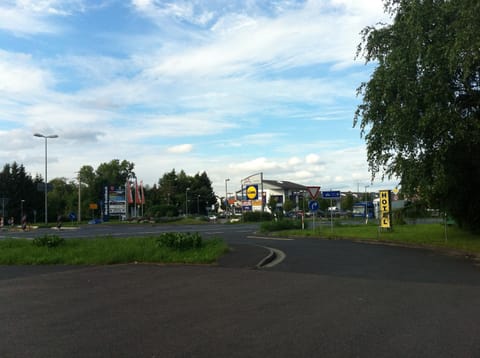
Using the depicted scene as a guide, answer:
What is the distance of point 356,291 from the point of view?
9750 millimetres

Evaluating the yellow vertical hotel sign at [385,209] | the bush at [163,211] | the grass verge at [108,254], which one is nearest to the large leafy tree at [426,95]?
the grass verge at [108,254]

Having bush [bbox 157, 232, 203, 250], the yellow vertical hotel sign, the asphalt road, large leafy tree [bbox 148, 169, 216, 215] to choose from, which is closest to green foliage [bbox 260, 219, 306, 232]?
the yellow vertical hotel sign

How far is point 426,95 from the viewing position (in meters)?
16.3

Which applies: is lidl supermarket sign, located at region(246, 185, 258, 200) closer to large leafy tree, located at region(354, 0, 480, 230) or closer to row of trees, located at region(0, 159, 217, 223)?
large leafy tree, located at region(354, 0, 480, 230)

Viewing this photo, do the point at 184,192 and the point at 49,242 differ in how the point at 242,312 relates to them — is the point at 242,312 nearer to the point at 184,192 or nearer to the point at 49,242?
the point at 49,242

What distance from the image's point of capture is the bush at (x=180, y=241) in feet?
54.0

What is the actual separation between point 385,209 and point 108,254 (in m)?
18.9

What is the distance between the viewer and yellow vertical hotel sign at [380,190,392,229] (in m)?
29.6

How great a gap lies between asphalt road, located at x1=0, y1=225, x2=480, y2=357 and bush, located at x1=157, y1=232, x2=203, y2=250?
2.49m

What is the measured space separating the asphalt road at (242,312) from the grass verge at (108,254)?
1.61 metres

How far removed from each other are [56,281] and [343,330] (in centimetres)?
788

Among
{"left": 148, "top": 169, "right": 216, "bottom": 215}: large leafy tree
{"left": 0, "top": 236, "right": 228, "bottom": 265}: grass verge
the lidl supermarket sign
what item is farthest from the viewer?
{"left": 148, "top": 169, "right": 216, "bottom": 215}: large leafy tree

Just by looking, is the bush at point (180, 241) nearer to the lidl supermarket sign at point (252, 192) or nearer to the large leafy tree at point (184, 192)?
the lidl supermarket sign at point (252, 192)

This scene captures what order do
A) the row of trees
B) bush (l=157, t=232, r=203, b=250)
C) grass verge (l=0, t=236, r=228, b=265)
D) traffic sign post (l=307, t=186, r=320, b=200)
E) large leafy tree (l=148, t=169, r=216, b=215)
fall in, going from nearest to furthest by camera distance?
grass verge (l=0, t=236, r=228, b=265)
bush (l=157, t=232, r=203, b=250)
traffic sign post (l=307, t=186, r=320, b=200)
the row of trees
large leafy tree (l=148, t=169, r=216, b=215)
